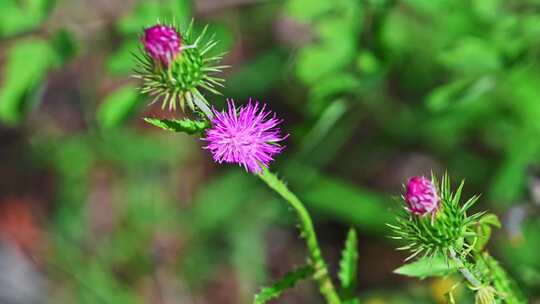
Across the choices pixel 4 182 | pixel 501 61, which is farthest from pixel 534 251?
pixel 4 182

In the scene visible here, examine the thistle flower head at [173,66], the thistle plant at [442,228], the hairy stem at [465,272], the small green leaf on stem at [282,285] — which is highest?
the thistle flower head at [173,66]

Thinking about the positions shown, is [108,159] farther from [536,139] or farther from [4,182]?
[536,139]

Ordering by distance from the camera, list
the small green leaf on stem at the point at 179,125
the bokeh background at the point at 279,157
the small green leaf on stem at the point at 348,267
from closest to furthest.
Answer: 1. the small green leaf on stem at the point at 179,125
2. the small green leaf on stem at the point at 348,267
3. the bokeh background at the point at 279,157

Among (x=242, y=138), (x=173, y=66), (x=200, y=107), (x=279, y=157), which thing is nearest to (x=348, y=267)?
(x=242, y=138)

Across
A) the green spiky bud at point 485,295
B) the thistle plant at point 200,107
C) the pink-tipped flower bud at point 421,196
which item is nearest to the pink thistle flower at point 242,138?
the thistle plant at point 200,107

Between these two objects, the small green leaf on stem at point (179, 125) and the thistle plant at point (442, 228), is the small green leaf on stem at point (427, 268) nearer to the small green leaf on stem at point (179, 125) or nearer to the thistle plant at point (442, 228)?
the thistle plant at point (442, 228)

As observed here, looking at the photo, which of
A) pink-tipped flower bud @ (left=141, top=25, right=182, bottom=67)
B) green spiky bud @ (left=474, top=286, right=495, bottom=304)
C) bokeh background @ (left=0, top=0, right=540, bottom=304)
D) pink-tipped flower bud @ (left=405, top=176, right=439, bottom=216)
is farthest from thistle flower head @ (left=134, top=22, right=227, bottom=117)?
bokeh background @ (left=0, top=0, right=540, bottom=304)

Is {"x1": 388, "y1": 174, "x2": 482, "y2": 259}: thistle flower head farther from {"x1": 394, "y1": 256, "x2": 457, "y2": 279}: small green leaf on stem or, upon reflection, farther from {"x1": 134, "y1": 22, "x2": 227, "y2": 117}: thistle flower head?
{"x1": 134, "y1": 22, "x2": 227, "y2": 117}: thistle flower head
